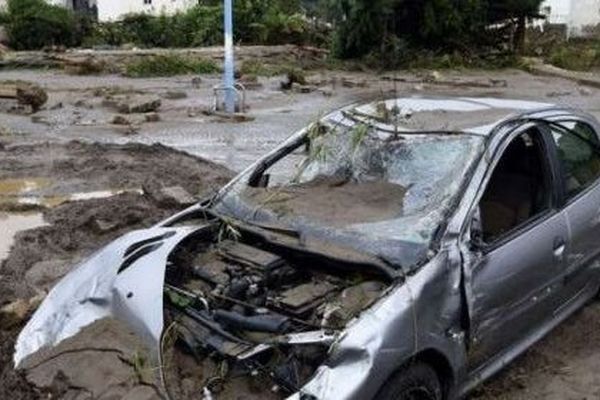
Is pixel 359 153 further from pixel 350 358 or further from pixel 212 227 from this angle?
pixel 350 358

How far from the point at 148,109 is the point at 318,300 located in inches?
550

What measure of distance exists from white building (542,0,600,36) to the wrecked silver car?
32.2m

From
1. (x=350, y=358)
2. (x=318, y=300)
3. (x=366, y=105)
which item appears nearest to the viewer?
(x=350, y=358)

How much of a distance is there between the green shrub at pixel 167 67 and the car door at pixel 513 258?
934 inches

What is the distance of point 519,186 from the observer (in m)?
4.87

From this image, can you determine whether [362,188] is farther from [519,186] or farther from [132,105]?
[132,105]

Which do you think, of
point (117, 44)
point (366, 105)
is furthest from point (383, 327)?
point (117, 44)

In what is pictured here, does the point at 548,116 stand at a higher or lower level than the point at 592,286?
higher

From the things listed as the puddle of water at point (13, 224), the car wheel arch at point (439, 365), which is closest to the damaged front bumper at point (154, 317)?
the car wheel arch at point (439, 365)

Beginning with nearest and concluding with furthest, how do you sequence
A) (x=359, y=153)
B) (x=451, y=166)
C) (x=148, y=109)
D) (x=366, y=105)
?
(x=451, y=166)
(x=359, y=153)
(x=366, y=105)
(x=148, y=109)

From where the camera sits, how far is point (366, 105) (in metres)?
5.26

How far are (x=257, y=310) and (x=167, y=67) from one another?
25491 mm

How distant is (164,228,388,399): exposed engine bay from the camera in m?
3.46

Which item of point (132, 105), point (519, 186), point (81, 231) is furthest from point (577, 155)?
point (132, 105)
